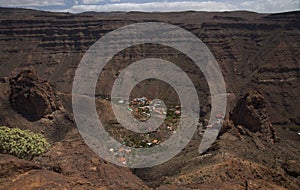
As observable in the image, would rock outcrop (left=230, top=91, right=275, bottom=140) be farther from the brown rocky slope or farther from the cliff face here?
the cliff face

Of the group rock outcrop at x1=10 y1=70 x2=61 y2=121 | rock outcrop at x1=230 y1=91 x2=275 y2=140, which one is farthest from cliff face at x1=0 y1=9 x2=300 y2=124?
rock outcrop at x1=230 y1=91 x2=275 y2=140

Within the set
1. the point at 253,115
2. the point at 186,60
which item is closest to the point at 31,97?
the point at 253,115

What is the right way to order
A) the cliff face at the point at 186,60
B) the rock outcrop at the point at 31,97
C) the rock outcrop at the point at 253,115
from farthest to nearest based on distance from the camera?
the cliff face at the point at 186,60
the rock outcrop at the point at 31,97
the rock outcrop at the point at 253,115

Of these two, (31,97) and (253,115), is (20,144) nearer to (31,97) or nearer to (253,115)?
(31,97)

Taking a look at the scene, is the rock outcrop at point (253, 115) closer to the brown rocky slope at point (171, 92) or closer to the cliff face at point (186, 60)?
the brown rocky slope at point (171, 92)

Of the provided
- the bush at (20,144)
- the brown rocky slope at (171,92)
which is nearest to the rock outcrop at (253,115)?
the brown rocky slope at (171,92)

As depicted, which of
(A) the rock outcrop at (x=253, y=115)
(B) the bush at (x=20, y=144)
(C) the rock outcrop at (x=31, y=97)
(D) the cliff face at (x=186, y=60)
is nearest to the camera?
(B) the bush at (x=20, y=144)

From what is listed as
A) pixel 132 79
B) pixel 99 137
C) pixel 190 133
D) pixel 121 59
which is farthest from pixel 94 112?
pixel 121 59
